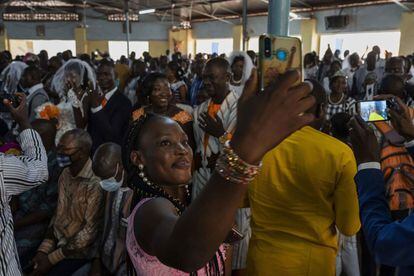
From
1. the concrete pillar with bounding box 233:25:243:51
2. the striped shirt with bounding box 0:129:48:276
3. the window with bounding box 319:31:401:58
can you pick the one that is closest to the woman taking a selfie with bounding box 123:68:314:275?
the striped shirt with bounding box 0:129:48:276

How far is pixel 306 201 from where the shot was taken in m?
1.76

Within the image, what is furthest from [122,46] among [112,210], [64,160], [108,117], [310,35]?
[112,210]

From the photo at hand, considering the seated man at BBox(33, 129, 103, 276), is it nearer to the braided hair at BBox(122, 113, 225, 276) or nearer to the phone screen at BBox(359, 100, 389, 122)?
the braided hair at BBox(122, 113, 225, 276)

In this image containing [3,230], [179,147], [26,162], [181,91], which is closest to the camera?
[179,147]

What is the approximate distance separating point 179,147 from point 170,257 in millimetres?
559

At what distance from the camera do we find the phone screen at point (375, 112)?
5.54 ft

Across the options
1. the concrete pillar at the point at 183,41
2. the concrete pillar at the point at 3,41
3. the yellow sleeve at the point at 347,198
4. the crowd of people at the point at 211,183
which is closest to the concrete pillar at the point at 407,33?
the crowd of people at the point at 211,183

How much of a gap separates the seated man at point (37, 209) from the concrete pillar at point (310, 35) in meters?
14.0

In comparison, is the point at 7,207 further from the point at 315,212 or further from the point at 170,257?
the point at 315,212

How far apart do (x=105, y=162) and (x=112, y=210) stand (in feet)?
1.01

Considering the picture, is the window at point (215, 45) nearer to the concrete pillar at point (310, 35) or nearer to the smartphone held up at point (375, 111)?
the concrete pillar at point (310, 35)

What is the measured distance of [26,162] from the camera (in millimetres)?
1664

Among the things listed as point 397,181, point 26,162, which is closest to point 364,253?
point 397,181

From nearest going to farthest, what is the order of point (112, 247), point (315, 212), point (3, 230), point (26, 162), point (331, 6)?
1. point (3, 230)
2. point (26, 162)
3. point (315, 212)
4. point (112, 247)
5. point (331, 6)
